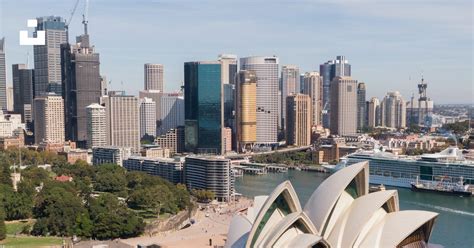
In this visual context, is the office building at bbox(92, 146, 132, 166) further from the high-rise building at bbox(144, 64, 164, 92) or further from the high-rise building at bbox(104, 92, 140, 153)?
the high-rise building at bbox(144, 64, 164, 92)

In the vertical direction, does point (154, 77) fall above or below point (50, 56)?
below

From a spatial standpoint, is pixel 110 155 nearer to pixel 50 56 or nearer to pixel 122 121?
pixel 122 121

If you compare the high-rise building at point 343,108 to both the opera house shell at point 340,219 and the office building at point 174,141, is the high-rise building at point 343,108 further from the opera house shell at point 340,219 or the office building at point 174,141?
the opera house shell at point 340,219

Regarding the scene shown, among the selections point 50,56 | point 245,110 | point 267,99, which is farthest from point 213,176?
point 50,56

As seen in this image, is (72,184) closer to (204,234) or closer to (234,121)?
(204,234)

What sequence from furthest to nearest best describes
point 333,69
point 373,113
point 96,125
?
point 333,69, point 373,113, point 96,125
